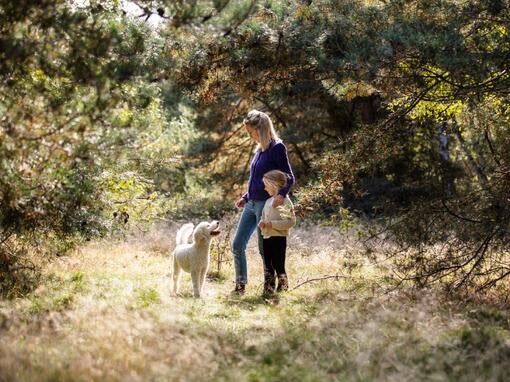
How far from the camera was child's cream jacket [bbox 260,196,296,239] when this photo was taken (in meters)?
6.99

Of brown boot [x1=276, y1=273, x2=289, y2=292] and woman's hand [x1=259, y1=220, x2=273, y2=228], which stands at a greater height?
woman's hand [x1=259, y1=220, x2=273, y2=228]

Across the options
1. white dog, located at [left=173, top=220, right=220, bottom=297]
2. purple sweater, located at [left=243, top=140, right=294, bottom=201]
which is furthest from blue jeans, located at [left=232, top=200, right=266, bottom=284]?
white dog, located at [left=173, top=220, right=220, bottom=297]

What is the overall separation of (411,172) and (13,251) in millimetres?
12730

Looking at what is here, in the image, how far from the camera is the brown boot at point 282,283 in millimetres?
7387

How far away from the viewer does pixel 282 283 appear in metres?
7.46

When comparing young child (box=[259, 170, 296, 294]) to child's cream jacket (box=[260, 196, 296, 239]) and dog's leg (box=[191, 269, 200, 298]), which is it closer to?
child's cream jacket (box=[260, 196, 296, 239])

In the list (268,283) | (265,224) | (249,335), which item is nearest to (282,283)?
A: (268,283)

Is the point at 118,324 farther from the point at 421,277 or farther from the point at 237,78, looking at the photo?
the point at 237,78

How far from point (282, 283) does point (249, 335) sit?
199cm

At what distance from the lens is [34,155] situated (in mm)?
5145

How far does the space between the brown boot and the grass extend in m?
0.11

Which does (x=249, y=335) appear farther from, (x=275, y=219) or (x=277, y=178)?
(x=277, y=178)

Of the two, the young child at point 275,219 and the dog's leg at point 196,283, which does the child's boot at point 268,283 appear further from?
the dog's leg at point 196,283

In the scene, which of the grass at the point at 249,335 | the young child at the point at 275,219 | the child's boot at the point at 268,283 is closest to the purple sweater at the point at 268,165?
the young child at the point at 275,219
